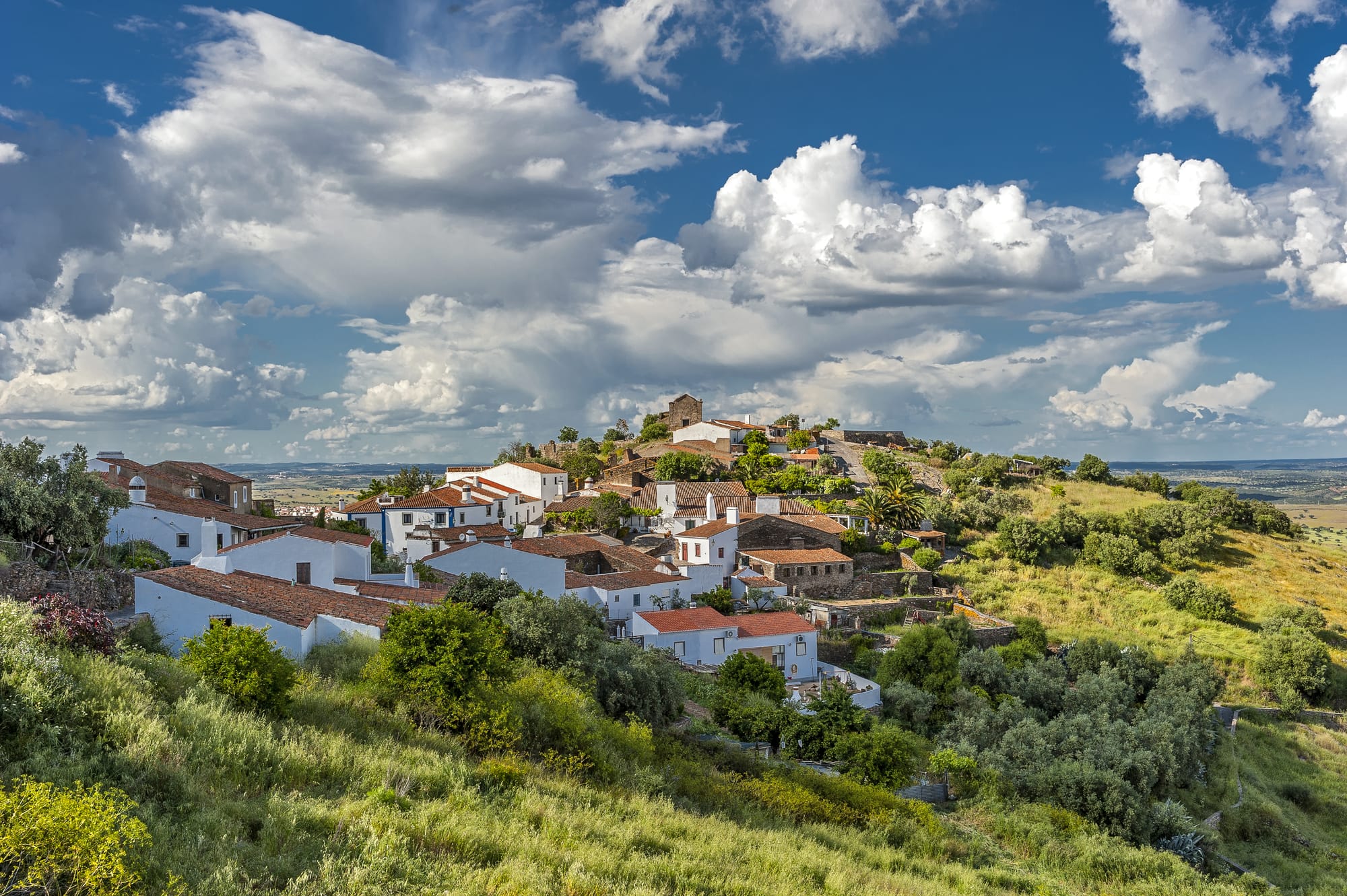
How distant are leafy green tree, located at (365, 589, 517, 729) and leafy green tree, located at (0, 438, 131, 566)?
11009 millimetres

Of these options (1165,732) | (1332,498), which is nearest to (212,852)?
(1165,732)

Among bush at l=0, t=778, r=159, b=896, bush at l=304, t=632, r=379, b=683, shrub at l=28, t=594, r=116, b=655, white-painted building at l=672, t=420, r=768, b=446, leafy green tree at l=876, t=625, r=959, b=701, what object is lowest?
leafy green tree at l=876, t=625, r=959, b=701

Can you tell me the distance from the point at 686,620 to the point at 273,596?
50.5 feet

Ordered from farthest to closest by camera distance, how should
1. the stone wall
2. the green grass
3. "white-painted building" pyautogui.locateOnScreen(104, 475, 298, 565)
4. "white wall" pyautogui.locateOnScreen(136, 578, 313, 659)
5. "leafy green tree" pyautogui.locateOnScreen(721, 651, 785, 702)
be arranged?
"white-painted building" pyautogui.locateOnScreen(104, 475, 298, 565) → "leafy green tree" pyautogui.locateOnScreen(721, 651, 785, 702) → "white wall" pyautogui.locateOnScreen(136, 578, 313, 659) → the stone wall → the green grass

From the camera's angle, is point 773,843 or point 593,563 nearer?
point 773,843

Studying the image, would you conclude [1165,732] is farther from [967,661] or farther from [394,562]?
[394,562]

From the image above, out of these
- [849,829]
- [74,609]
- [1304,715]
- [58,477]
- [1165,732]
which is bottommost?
[1304,715]

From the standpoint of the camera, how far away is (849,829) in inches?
544

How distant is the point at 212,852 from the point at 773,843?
24.2 feet

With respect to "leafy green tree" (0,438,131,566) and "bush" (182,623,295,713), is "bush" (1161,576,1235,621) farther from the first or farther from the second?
"leafy green tree" (0,438,131,566)

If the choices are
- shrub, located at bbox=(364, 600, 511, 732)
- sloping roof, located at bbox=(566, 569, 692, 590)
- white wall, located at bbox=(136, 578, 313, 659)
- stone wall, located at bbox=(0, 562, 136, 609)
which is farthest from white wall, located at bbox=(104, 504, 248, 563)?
shrub, located at bbox=(364, 600, 511, 732)

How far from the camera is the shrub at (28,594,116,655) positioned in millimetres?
10188

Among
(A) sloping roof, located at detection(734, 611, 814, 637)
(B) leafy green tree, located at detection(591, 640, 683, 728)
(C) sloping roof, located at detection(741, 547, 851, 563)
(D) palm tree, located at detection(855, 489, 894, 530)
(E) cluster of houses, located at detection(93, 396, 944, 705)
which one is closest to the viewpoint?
(E) cluster of houses, located at detection(93, 396, 944, 705)

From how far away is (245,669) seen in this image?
11.1 m
